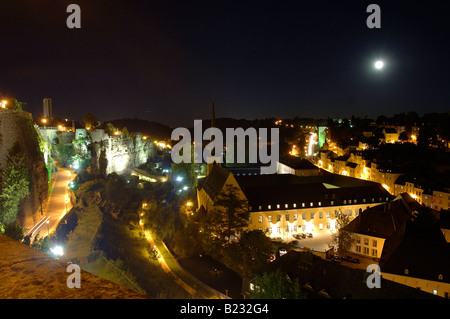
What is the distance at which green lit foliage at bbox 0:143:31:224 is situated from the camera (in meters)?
20.2

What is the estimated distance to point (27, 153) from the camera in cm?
2369

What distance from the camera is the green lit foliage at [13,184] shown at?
20.2m

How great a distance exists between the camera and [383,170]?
4684 centimetres

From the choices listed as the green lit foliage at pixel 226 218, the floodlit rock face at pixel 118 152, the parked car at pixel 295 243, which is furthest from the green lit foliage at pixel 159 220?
the parked car at pixel 295 243

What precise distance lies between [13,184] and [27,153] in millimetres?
3443

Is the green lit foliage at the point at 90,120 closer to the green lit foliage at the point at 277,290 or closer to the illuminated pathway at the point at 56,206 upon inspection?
the illuminated pathway at the point at 56,206

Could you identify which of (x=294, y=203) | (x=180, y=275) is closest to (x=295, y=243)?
(x=294, y=203)

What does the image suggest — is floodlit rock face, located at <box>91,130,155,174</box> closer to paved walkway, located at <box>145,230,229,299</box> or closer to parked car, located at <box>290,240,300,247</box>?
paved walkway, located at <box>145,230,229,299</box>

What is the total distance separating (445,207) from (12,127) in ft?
146

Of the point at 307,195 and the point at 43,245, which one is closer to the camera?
the point at 43,245

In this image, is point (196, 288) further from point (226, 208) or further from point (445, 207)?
point (445, 207)

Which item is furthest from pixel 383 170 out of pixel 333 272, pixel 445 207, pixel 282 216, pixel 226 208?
pixel 333 272

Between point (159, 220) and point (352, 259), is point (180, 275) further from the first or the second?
point (352, 259)

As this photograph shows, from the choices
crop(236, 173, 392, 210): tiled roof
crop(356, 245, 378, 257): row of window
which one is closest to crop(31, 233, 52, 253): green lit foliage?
crop(236, 173, 392, 210): tiled roof
